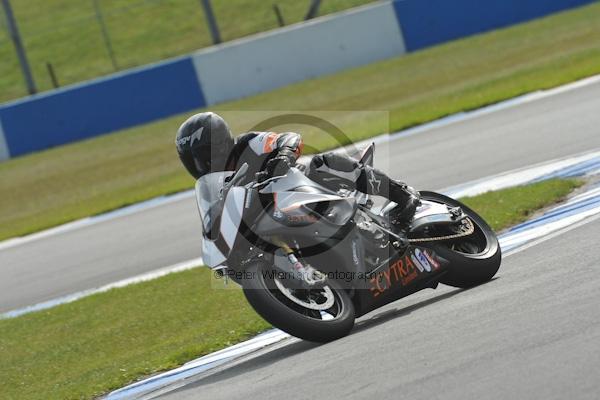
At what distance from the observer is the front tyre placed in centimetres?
616

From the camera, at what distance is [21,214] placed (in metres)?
19.4

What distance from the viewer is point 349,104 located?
21188 mm

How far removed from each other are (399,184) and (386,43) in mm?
17617

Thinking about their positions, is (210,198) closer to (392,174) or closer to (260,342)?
(260,342)

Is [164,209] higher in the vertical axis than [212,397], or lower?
lower

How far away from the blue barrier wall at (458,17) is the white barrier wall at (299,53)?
32 centimetres

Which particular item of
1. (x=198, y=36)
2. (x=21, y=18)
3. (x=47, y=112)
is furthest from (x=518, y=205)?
(x=21, y=18)

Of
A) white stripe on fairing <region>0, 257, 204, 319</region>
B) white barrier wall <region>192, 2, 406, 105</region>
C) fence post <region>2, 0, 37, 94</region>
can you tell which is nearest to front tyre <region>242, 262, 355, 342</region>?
white stripe on fairing <region>0, 257, 204, 319</region>

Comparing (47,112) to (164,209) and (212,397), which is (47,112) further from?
(212,397)

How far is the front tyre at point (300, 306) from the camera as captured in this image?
616cm

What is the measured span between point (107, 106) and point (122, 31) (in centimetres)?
747

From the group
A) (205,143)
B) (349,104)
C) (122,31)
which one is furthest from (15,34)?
(205,143)

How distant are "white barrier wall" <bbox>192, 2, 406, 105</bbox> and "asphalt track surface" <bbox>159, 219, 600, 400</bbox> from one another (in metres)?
17.0

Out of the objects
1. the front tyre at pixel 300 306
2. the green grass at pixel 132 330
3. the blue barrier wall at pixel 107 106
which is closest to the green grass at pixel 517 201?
the green grass at pixel 132 330
